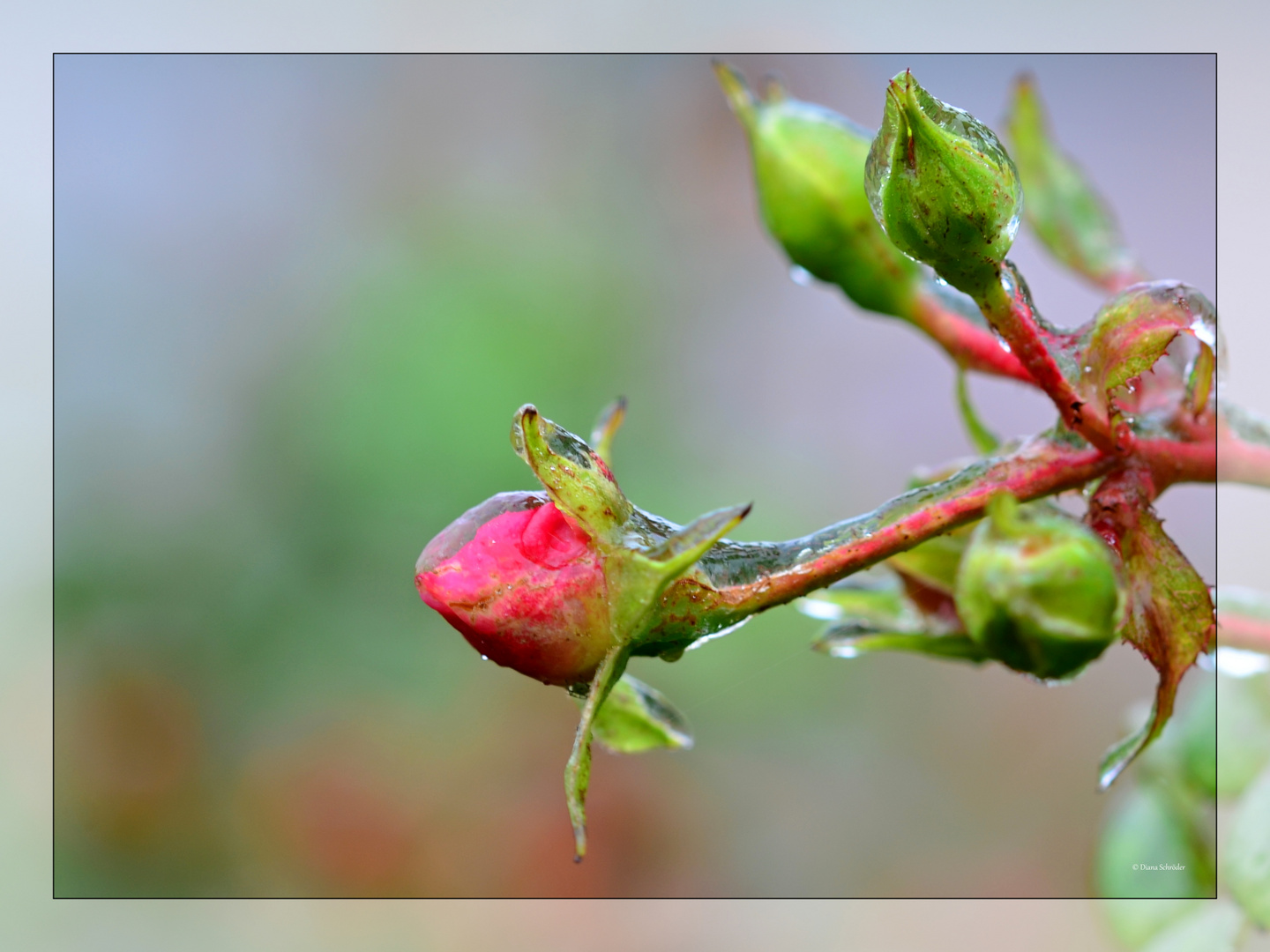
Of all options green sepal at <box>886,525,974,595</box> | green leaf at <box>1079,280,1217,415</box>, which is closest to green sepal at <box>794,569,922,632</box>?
green sepal at <box>886,525,974,595</box>

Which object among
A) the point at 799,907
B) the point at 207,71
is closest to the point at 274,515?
the point at 207,71

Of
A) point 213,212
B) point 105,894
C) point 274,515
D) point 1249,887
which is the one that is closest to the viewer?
point 1249,887

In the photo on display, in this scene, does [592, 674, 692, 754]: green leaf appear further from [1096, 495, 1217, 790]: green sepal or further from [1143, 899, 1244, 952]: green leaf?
[1143, 899, 1244, 952]: green leaf

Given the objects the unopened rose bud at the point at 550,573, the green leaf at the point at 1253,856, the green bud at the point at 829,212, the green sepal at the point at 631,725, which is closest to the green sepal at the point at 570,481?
the unopened rose bud at the point at 550,573

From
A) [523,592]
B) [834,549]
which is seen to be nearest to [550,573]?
[523,592]

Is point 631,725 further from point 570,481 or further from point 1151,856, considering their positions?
point 1151,856

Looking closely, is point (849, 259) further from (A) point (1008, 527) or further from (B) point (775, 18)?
(B) point (775, 18)

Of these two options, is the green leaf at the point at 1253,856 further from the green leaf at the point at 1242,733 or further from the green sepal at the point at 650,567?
Result: the green sepal at the point at 650,567
